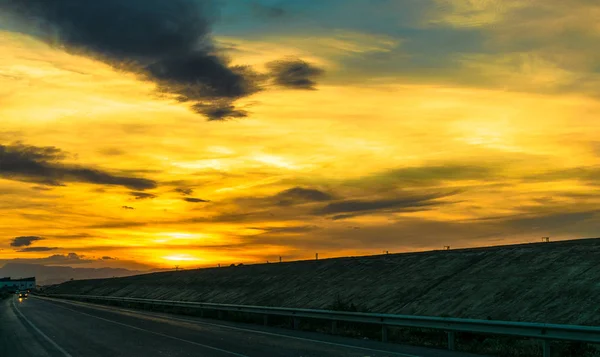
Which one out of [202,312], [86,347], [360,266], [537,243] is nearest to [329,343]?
[86,347]

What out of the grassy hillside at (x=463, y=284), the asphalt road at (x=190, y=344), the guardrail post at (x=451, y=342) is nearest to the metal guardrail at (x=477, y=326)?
the guardrail post at (x=451, y=342)

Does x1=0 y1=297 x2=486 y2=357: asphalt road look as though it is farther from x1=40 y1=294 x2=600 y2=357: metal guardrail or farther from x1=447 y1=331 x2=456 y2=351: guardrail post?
x1=40 y1=294 x2=600 y2=357: metal guardrail

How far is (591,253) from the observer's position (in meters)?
28.7

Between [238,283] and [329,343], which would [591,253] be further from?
[238,283]

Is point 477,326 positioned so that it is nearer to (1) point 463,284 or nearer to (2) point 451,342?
(2) point 451,342

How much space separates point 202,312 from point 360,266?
11.9 m

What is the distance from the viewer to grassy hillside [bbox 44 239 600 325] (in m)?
24.7

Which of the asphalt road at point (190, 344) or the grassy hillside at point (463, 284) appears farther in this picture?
the grassy hillside at point (463, 284)

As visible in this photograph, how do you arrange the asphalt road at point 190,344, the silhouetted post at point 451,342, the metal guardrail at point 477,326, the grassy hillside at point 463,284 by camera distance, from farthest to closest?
the grassy hillside at point 463,284
the silhouetted post at point 451,342
the asphalt road at point 190,344
the metal guardrail at point 477,326

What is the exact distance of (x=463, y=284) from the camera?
31266 millimetres

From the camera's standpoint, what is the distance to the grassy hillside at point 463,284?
24734 millimetres

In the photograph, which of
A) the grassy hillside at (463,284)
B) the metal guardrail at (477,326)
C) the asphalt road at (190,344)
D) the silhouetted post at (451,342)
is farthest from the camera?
the grassy hillside at (463,284)

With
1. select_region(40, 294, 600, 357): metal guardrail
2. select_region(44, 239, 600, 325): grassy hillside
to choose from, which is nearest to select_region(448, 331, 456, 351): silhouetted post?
select_region(40, 294, 600, 357): metal guardrail

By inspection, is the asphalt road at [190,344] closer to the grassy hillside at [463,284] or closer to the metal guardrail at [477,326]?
the metal guardrail at [477,326]
